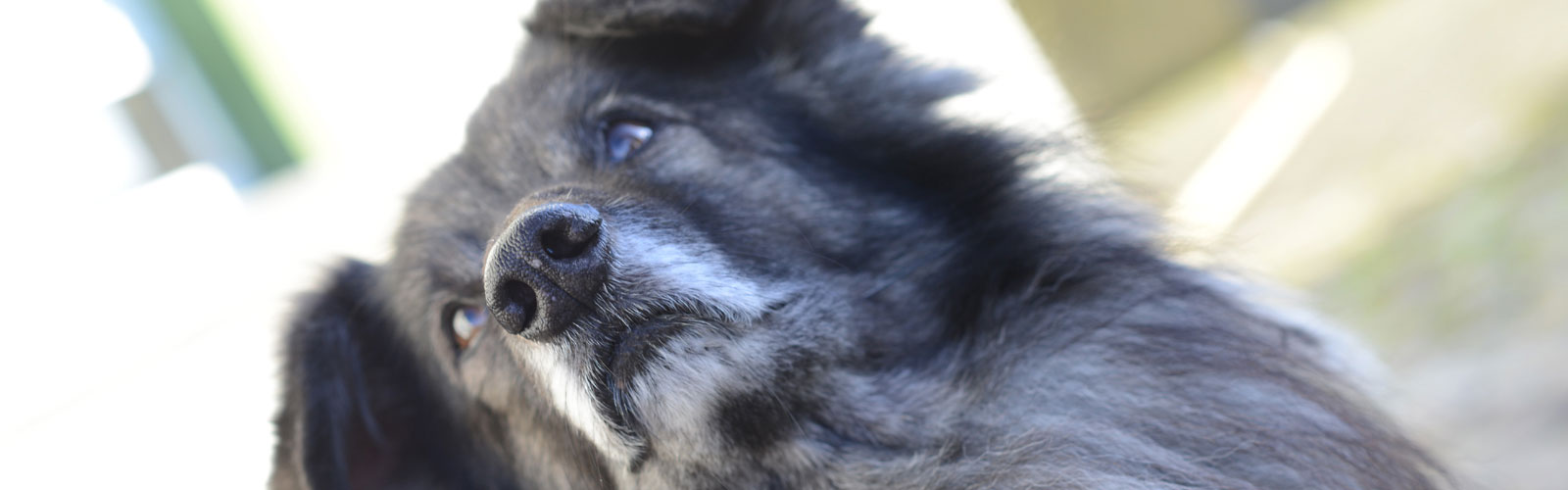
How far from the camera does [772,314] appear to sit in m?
1.94

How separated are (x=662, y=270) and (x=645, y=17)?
0.90m

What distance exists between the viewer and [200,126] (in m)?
6.12

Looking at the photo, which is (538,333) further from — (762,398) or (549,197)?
(762,398)

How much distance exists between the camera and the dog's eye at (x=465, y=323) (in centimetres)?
235

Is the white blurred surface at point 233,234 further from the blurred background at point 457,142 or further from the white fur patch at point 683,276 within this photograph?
the white fur patch at point 683,276

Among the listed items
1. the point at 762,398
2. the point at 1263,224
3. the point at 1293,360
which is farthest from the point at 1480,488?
the point at 1263,224

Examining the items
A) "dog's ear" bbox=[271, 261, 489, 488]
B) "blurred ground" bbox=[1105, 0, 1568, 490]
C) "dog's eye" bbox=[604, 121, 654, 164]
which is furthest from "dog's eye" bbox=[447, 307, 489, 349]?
"blurred ground" bbox=[1105, 0, 1568, 490]

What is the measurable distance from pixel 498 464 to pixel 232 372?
10.0ft

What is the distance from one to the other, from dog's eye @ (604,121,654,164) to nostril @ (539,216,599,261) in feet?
1.94

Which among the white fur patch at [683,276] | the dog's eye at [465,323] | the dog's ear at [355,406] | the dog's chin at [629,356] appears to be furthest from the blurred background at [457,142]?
the dog's chin at [629,356]

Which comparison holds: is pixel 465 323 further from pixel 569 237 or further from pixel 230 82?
pixel 230 82

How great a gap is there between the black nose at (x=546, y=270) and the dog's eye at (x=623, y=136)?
574 millimetres

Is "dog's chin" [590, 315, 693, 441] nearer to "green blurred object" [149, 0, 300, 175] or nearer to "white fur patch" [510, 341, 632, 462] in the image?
"white fur patch" [510, 341, 632, 462]

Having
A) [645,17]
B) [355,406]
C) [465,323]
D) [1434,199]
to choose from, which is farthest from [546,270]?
[1434,199]
